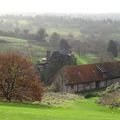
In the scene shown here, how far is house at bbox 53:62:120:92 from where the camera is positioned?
251ft

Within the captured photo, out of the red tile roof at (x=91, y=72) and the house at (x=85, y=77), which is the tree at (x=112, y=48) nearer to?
the red tile roof at (x=91, y=72)

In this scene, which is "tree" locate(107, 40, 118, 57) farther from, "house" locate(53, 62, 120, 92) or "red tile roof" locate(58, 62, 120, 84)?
"house" locate(53, 62, 120, 92)

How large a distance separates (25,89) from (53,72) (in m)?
44.5

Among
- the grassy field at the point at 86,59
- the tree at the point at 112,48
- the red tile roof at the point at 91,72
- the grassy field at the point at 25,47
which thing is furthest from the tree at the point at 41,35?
the red tile roof at the point at 91,72

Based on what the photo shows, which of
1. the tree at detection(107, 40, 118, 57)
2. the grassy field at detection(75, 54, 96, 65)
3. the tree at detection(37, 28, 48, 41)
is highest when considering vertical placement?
the tree at detection(37, 28, 48, 41)

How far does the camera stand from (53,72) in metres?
89.1

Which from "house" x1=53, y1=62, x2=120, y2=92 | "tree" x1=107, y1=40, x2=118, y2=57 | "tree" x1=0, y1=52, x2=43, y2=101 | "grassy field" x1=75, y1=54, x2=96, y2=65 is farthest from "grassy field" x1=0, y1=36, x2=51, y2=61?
"tree" x1=0, y1=52, x2=43, y2=101

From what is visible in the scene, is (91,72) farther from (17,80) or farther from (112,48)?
(112,48)

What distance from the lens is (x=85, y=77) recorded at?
258 ft

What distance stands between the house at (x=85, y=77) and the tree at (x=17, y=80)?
3117cm

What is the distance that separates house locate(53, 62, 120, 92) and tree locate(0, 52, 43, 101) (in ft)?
102

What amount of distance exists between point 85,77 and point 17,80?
3525 centimetres

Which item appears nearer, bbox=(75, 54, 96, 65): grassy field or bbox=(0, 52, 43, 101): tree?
bbox=(0, 52, 43, 101): tree

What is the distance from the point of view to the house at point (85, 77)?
76.4 m
